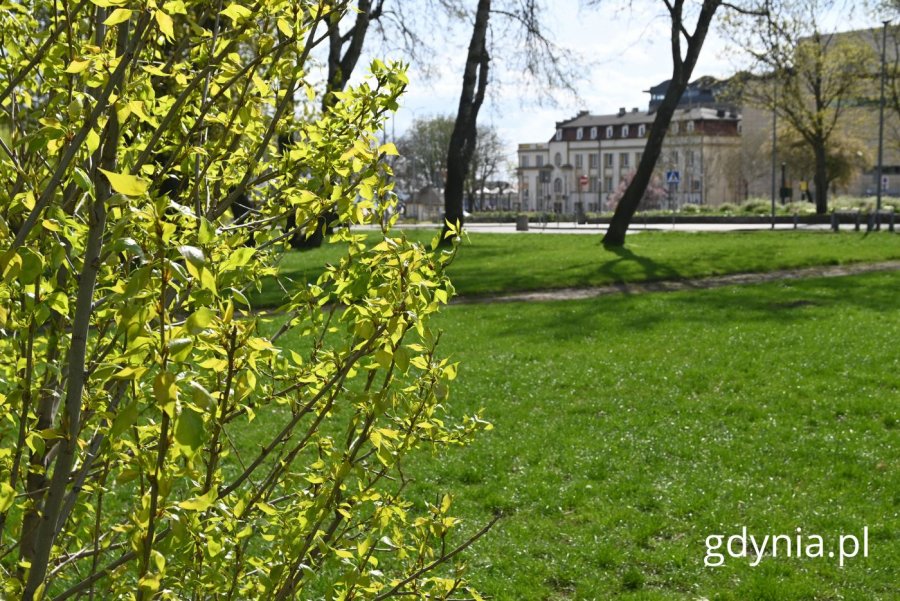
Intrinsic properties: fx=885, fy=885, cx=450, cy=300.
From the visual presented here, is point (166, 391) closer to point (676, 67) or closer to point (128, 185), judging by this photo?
point (128, 185)

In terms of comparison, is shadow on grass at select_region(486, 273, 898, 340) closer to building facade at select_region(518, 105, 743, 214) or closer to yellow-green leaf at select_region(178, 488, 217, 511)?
yellow-green leaf at select_region(178, 488, 217, 511)

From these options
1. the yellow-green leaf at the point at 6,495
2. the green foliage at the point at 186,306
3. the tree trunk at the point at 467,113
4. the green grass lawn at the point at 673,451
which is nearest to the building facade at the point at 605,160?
the tree trunk at the point at 467,113

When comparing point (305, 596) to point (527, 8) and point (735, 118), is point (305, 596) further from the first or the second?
point (735, 118)

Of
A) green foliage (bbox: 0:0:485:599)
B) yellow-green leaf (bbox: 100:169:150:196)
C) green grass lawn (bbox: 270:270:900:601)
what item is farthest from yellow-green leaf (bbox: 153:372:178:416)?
green grass lawn (bbox: 270:270:900:601)

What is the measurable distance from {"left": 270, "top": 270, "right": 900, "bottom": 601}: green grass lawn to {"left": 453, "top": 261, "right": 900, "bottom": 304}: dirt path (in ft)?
7.97

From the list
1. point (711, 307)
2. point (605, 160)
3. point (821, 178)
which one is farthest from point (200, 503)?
point (605, 160)

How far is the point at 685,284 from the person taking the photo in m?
17.0

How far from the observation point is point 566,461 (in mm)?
6566

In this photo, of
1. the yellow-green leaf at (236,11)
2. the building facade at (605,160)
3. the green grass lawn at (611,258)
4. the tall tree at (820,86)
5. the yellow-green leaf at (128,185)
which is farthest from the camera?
the building facade at (605,160)

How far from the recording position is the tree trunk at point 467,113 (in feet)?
74.5

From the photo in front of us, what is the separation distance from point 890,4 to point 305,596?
4292 centimetres

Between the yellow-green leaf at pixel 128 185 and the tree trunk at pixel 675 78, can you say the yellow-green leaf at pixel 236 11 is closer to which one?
the yellow-green leaf at pixel 128 185

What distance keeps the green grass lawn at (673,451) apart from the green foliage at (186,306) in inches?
95.0

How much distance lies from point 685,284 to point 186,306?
15.6m
